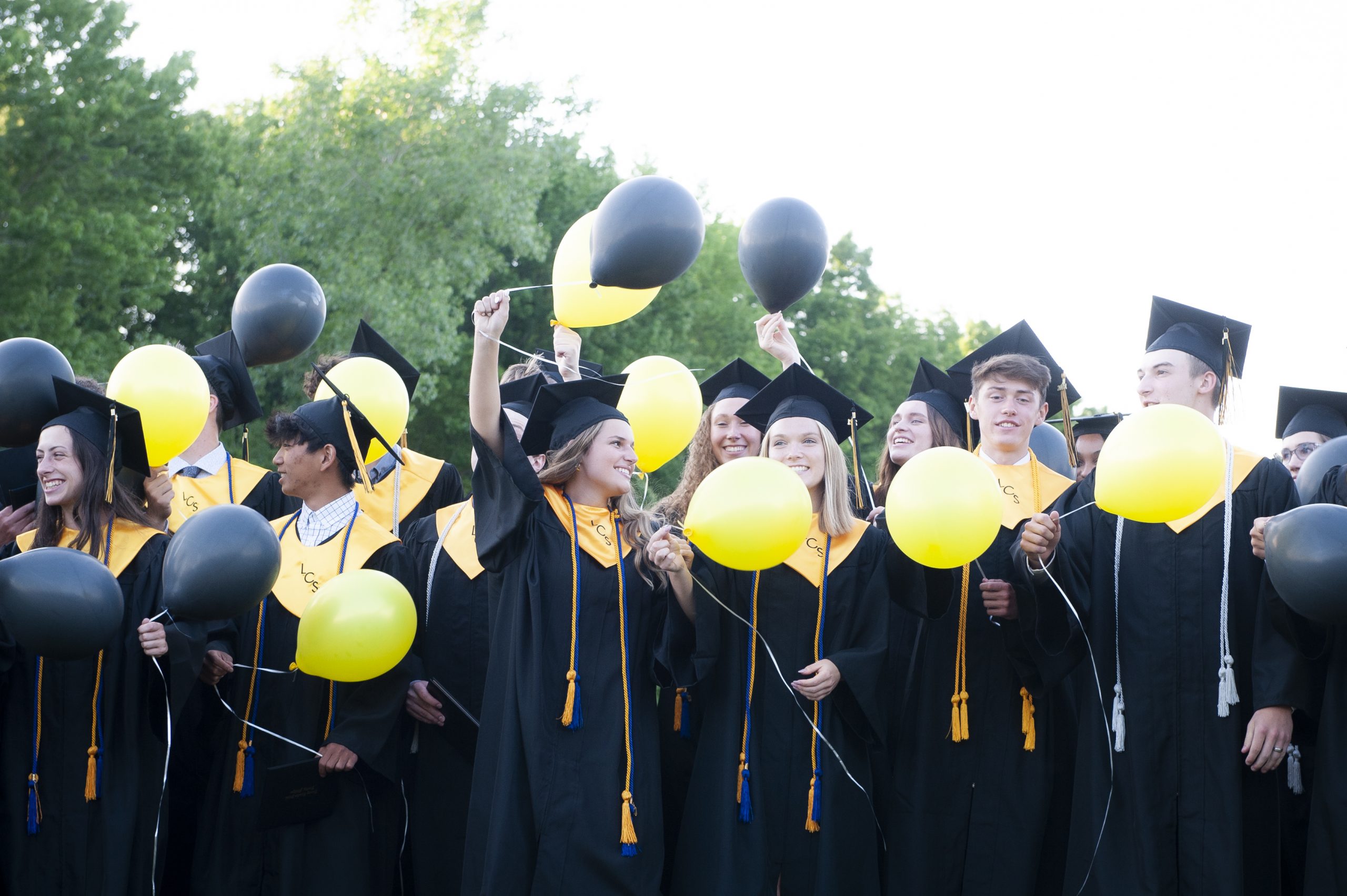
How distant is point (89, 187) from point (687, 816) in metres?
16.0

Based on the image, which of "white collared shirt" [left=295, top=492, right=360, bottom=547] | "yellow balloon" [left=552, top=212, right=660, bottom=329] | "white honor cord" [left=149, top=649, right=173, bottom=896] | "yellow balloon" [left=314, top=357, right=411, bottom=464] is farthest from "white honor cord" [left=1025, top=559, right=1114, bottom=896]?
"white honor cord" [left=149, top=649, right=173, bottom=896]

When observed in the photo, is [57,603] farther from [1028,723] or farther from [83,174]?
[83,174]

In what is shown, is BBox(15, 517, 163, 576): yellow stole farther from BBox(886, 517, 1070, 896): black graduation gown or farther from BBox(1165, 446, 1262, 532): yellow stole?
BBox(1165, 446, 1262, 532): yellow stole

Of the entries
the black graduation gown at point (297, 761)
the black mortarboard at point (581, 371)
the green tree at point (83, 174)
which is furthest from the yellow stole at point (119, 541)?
the green tree at point (83, 174)

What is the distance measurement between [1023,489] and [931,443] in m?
0.67

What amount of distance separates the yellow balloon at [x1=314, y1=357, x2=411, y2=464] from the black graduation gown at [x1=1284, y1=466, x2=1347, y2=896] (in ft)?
13.5

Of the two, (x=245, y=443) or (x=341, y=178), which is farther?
(x=341, y=178)

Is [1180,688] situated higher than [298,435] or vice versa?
[298,435]

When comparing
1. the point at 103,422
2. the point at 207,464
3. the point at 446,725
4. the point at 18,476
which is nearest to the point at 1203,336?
the point at 446,725

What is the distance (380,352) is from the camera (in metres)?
6.86

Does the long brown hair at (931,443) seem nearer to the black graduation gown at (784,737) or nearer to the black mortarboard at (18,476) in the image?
the black graduation gown at (784,737)

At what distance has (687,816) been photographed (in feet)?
15.1

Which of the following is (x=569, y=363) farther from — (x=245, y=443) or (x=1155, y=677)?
(x=1155, y=677)

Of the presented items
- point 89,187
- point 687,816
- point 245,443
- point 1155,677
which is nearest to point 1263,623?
point 1155,677
